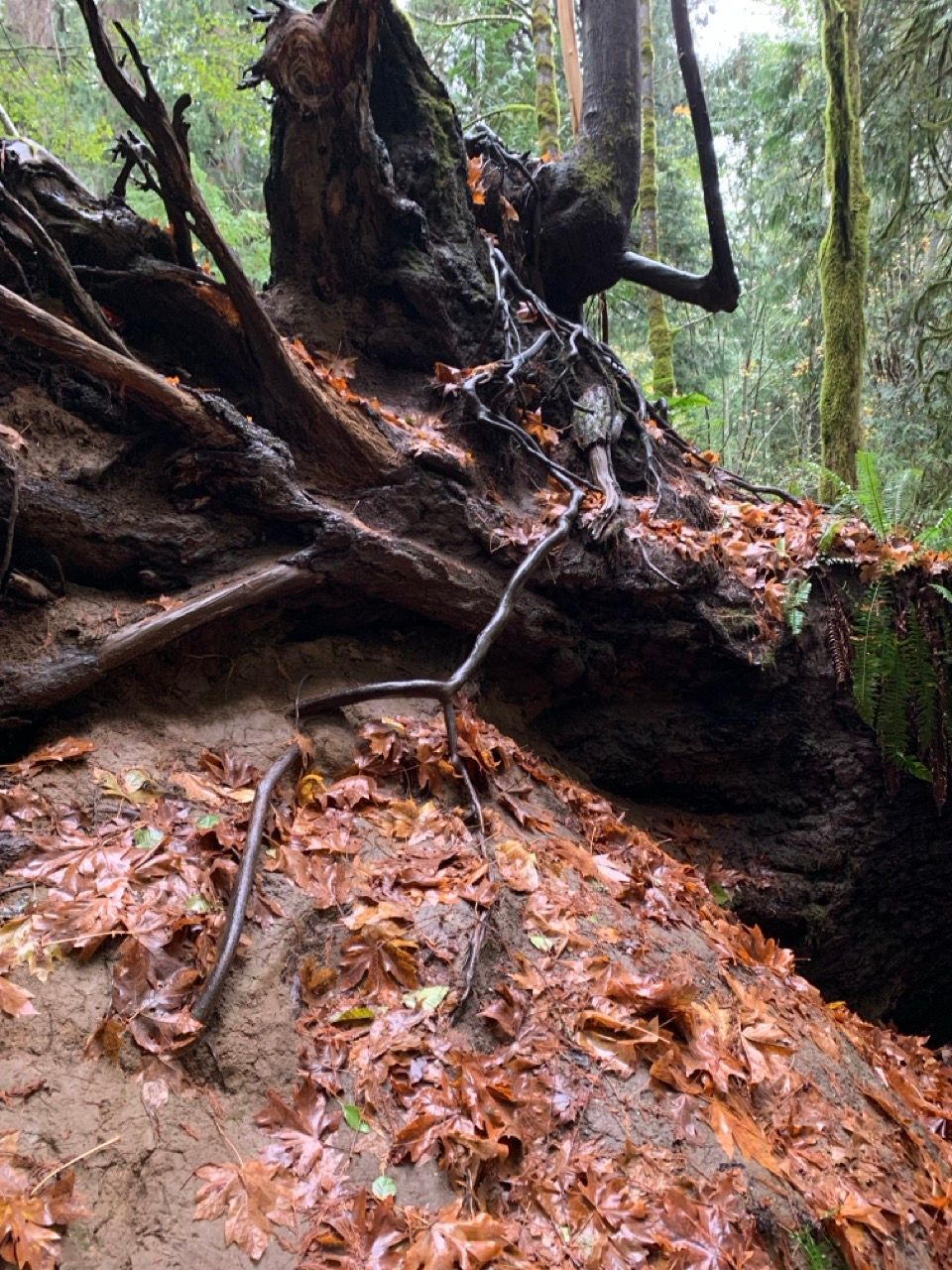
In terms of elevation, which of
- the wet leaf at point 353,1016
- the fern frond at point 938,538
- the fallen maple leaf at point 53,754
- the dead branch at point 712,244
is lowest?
the wet leaf at point 353,1016

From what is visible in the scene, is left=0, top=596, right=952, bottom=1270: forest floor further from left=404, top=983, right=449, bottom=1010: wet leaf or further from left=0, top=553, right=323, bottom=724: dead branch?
left=0, top=553, right=323, bottom=724: dead branch

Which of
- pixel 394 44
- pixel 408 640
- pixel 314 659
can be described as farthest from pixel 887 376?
pixel 314 659

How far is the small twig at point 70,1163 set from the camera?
149cm

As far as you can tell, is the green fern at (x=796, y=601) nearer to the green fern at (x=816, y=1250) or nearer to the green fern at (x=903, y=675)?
the green fern at (x=903, y=675)

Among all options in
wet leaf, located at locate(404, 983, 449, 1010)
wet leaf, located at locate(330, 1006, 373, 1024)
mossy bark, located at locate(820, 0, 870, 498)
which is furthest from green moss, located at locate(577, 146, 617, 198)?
wet leaf, located at locate(330, 1006, 373, 1024)

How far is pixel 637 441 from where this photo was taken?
17.3 ft

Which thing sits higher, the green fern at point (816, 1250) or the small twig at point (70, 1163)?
the green fern at point (816, 1250)

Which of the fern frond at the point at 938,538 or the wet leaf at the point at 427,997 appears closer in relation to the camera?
the wet leaf at the point at 427,997

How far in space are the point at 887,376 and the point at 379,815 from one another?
9597 millimetres

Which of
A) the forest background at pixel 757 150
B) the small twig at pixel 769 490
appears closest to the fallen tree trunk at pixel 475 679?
the small twig at pixel 769 490

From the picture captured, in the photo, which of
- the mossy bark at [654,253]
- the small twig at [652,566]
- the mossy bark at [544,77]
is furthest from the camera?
the mossy bark at [654,253]

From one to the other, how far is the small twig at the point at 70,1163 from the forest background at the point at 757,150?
521 cm

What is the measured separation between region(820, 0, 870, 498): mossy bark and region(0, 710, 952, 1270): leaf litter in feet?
17.4

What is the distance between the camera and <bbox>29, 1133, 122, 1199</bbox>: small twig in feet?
4.90
